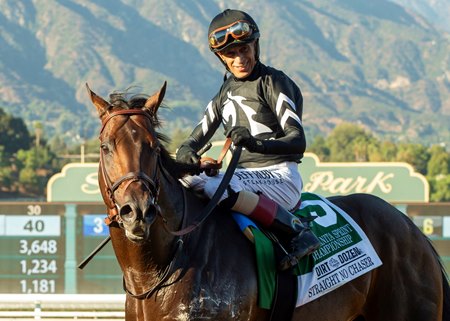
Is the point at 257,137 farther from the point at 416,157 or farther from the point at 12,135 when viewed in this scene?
the point at 416,157

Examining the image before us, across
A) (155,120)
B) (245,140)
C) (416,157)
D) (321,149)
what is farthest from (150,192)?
(321,149)

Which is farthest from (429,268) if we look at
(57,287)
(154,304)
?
(57,287)

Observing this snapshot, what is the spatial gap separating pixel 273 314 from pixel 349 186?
15634 mm

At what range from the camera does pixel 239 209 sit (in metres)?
5.22

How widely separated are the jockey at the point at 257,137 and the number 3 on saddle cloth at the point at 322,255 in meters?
0.10

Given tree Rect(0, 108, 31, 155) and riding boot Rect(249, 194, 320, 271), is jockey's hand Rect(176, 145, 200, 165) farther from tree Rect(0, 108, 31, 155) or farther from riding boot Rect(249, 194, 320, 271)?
tree Rect(0, 108, 31, 155)

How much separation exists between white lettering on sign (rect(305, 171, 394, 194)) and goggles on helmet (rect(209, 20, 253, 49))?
49.1 ft

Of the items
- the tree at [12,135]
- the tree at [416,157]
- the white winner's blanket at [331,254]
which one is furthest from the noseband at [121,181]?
the tree at [416,157]

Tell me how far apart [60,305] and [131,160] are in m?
9.60

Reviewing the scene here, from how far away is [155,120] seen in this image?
15.8 feet

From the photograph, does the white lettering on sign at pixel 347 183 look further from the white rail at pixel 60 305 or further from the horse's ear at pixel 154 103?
Result: the horse's ear at pixel 154 103

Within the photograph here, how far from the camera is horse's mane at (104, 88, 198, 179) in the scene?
4.80 m

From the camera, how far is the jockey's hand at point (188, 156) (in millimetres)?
5254

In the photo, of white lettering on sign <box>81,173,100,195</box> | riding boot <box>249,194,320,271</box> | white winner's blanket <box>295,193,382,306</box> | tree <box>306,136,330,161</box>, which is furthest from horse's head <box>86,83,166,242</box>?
tree <box>306,136,330,161</box>
